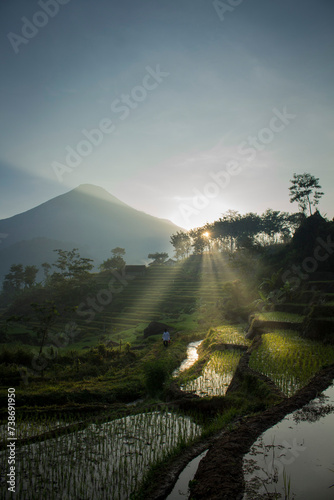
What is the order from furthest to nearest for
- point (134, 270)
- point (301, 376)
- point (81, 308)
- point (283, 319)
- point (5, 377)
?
1. point (134, 270)
2. point (81, 308)
3. point (283, 319)
4. point (5, 377)
5. point (301, 376)

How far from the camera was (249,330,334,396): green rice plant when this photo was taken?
8602 millimetres

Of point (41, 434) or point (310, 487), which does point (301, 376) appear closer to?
point (310, 487)

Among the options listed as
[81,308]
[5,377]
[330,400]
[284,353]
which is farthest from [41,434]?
[81,308]

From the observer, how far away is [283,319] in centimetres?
1666

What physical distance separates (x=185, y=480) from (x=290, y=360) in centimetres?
660

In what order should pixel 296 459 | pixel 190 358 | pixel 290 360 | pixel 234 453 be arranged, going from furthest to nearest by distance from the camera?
pixel 190 358 → pixel 290 360 → pixel 234 453 → pixel 296 459

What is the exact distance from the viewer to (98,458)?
18.9ft

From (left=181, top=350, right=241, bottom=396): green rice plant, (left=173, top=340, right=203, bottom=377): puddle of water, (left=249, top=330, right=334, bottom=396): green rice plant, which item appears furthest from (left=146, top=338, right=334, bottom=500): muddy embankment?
(left=173, top=340, right=203, bottom=377): puddle of water

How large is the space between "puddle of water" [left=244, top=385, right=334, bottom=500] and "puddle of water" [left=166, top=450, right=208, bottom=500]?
1.03 m

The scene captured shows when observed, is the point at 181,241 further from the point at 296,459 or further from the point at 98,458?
the point at 296,459

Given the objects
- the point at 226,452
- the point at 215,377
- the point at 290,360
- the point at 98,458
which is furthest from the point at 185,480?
the point at 290,360

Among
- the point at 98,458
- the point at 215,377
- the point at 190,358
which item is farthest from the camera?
the point at 190,358

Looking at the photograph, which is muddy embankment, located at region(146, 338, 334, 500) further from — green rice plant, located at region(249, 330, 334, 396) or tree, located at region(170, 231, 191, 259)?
tree, located at region(170, 231, 191, 259)

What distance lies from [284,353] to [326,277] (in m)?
20.5
